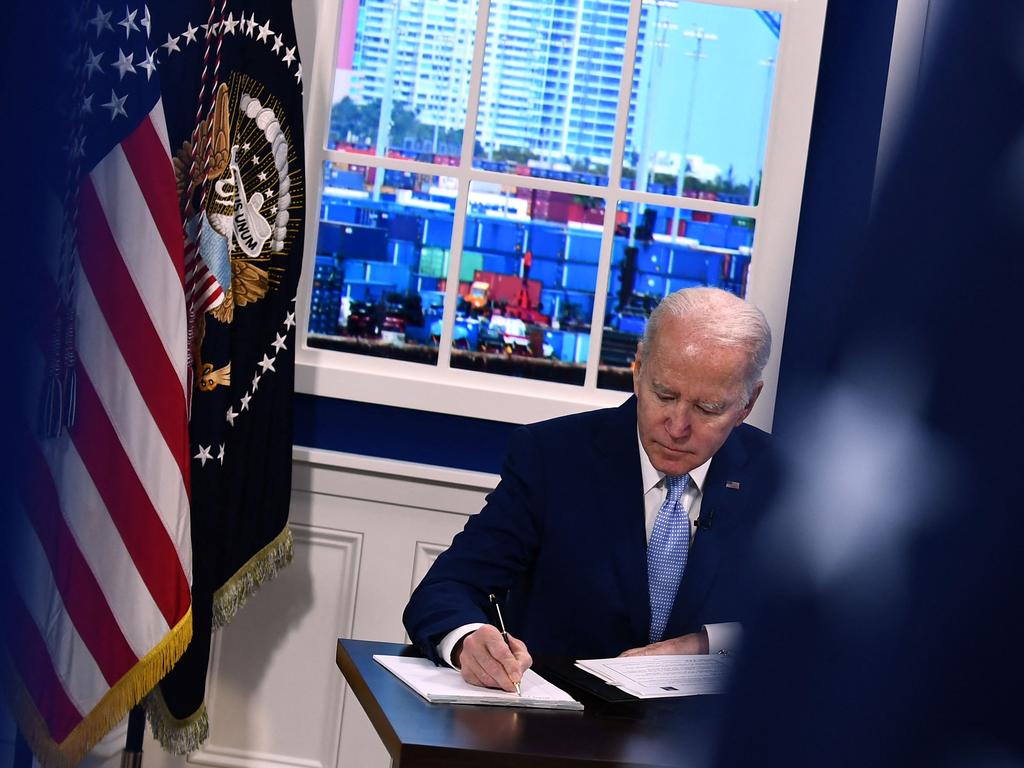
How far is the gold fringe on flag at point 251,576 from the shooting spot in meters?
3.03

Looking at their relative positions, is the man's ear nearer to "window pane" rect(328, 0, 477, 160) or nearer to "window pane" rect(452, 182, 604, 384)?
"window pane" rect(452, 182, 604, 384)

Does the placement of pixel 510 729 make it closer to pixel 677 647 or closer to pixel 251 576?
pixel 677 647

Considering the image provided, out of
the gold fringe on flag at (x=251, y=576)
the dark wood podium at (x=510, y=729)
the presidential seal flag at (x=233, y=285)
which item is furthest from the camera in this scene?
the gold fringe on flag at (x=251, y=576)

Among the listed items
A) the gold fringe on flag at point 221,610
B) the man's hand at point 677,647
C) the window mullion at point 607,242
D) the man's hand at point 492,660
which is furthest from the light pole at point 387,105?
the man's hand at point 492,660

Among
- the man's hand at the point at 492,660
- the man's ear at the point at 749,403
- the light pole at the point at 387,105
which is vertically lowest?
the man's hand at the point at 492,660

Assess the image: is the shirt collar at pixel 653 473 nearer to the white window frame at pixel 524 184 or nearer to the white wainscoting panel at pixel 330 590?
the white window frame at pixel 524 184

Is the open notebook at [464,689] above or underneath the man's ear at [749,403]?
underneath

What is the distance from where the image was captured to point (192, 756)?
11.2 ft

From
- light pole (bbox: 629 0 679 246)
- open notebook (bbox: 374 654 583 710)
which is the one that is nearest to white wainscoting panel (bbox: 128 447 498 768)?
light pole (bbox: 629 0 679 246)

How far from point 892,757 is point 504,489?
7.03ft

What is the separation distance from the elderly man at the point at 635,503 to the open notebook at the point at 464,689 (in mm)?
308

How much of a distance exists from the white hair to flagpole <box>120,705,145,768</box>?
161 cm

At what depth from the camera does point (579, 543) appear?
7.54 ft

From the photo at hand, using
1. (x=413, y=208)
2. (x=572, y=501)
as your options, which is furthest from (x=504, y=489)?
(x=413, y=208)
